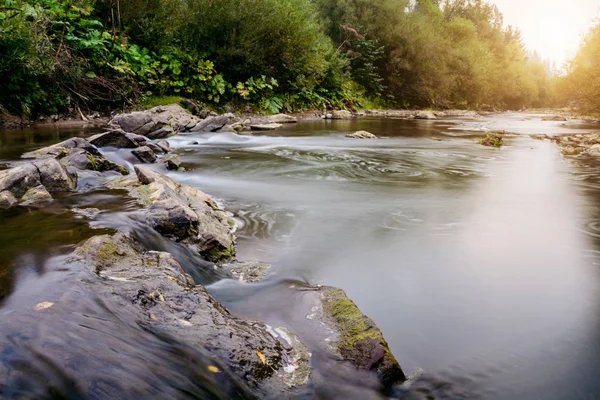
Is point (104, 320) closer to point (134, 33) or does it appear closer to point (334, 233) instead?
point (334, 233)

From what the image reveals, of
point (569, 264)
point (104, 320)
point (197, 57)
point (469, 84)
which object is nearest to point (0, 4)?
point (197, 57)

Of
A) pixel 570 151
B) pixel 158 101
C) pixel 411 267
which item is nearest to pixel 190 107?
pixel 158 101

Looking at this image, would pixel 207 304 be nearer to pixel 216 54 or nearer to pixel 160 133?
pixel 160 133

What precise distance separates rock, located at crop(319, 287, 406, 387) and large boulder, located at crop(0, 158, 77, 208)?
3.40 meters

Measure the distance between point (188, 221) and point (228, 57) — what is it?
56.6 ft

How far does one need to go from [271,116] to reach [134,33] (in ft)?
22.6

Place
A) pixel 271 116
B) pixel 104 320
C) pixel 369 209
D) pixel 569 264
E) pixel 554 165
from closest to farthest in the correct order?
1. pixel 104 320
2. pixel 569 264
3. pixel 369 209
4. pixel 554 165
5. pixel 271 116

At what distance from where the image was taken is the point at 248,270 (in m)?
3.52

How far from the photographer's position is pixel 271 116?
20219 mm

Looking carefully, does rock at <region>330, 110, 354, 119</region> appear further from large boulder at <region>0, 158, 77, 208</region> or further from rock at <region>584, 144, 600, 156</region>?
large boulder at <region>0, 158, 77, 208</region>

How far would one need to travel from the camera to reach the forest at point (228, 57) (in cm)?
1306

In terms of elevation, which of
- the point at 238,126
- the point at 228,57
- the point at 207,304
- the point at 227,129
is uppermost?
the point at 228,57

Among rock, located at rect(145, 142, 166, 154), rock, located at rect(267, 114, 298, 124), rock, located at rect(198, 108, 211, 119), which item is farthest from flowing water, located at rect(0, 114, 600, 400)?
rock, located at rect(267, 114, 298, 124)

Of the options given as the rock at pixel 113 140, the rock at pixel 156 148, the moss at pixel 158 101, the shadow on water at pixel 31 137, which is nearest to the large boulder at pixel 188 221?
the rock at pixel 113 140
